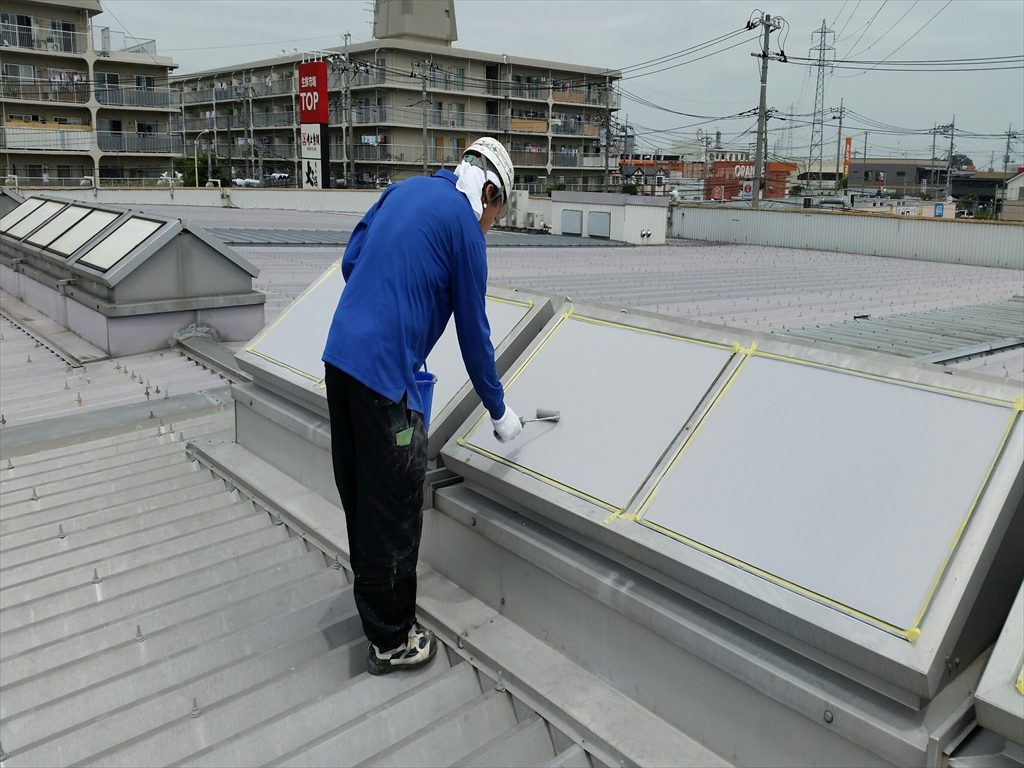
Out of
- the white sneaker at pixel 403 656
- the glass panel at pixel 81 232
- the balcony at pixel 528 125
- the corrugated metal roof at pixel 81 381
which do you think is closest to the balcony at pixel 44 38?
the balcony at pixel 528 125

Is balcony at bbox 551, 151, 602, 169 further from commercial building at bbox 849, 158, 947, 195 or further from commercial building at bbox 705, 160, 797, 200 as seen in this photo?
commercial building at bbox 849, 158, 947, 195

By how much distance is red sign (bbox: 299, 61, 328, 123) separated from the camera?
129ft

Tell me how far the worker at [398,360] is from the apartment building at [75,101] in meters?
50.2

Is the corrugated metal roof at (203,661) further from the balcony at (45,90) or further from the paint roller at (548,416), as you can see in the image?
the balcony at (45,90)

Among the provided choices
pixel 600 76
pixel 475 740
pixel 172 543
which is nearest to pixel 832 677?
pixel 475 740

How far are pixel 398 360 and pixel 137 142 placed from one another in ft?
180

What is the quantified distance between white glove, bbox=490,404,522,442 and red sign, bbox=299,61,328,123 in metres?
38.8

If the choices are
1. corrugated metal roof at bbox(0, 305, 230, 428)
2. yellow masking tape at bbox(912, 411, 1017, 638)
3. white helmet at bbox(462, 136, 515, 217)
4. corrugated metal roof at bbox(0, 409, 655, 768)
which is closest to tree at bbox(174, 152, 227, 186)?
corrugated metal roof at bbox(0, 305, 230, 428)

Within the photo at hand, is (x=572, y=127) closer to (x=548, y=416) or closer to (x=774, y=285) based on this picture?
(x=774, y=285)

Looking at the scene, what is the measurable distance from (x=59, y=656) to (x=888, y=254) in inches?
938

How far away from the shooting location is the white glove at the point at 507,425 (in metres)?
2.99

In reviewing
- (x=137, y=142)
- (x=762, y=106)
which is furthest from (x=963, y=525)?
(x=137, y=142)

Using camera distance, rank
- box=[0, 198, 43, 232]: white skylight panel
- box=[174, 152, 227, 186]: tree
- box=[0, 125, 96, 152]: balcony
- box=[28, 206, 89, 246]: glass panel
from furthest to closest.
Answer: box=[174, 152, 227, 186]: tree → box=[0, 125, 96, 152]: balcony → box=[0, 198, 43, 232]: white skylight panel → box=[28, 206, 89, 246]: glass panel

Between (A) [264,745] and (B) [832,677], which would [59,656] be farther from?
(B) [832,677]
